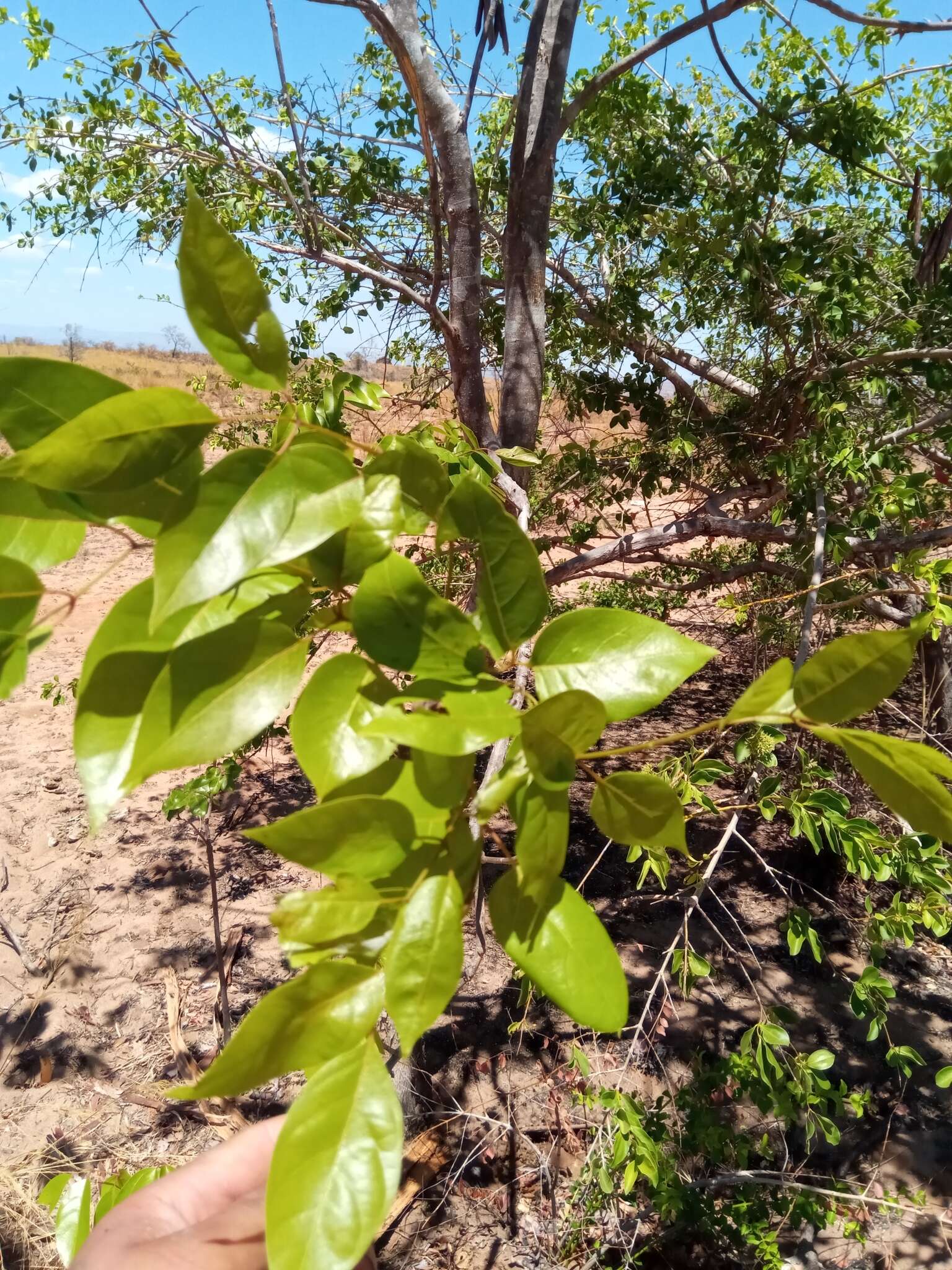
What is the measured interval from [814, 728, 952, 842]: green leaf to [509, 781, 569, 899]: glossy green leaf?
0.40 ft

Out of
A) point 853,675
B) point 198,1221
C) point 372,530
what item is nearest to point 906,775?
point 853,675

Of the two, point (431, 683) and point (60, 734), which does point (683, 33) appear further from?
point (60, 734)

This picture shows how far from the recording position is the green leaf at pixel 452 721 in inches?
10.5

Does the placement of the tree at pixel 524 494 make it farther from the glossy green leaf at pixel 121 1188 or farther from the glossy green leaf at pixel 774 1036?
the glossy green leaf at pixel 121 1188

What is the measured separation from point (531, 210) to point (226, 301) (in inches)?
60.0

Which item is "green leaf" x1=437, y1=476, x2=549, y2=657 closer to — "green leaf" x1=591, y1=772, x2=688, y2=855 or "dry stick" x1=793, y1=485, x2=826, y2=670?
"green leaf" x1=591, y1=772, x2=688, y2=855

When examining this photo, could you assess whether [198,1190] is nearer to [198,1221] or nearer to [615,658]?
[198,1221]

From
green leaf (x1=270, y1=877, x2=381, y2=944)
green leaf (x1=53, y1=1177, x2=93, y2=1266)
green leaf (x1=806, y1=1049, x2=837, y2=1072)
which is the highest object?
green leaf (x1=270, y1=877, x2=381, y2=944)

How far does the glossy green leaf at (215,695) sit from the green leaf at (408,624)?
35 mm

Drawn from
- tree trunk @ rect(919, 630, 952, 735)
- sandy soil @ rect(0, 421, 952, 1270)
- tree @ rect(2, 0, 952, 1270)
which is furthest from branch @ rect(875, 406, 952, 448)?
sandy soil @ rect(0, 421, 952, 1270)

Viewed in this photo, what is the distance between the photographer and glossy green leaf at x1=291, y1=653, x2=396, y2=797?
12.4 inches

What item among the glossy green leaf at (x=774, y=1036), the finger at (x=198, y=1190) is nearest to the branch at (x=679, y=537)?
the glossy green leaf at (x=774, y=1036)

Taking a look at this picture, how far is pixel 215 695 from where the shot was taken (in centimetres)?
31

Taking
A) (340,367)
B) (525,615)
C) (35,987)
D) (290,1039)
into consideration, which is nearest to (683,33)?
(340,367)
